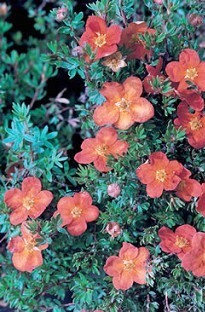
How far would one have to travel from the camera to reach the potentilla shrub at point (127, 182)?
1594mm

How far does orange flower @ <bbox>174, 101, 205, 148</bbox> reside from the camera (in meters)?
1.64

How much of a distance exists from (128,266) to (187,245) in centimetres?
16

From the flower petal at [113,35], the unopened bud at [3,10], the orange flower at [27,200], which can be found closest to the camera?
the flower petal at [113,35]

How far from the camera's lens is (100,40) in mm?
1599

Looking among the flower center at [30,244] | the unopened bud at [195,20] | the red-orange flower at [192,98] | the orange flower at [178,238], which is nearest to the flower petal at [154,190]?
the orange flower at [178,238]

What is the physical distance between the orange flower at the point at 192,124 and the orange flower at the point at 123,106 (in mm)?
101

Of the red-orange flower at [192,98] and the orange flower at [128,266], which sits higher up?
the red-orange flower at [192,98]

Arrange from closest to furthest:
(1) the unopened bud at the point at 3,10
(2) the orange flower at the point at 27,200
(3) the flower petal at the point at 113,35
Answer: (3) the flower petal at the point at 113,35
(2) the orange flower at the point at 27,200
(1) the unopened bud at the point at 3,10

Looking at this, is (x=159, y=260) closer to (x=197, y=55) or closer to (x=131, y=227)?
(x=131, y=227)

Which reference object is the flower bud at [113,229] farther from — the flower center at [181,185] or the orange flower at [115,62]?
the orange flower at [115,62]

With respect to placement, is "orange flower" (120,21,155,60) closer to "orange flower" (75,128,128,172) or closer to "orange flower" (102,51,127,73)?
"orange flower" (102,51,127,73)

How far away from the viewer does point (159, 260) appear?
63.7 inches

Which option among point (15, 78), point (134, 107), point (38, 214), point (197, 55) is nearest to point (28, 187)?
point (38, 214)

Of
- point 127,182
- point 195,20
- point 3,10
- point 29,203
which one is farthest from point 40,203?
point 3,10
